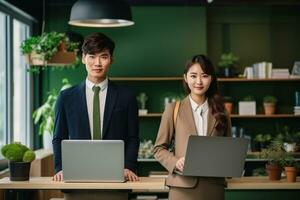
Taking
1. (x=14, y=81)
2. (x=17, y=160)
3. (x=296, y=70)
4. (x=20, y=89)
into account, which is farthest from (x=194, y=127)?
(x=296, y=70)

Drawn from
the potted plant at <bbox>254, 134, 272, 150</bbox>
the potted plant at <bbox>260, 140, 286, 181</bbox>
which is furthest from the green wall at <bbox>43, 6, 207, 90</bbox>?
the potted plant at <bbox>260, 140, 286, 181</bbox>

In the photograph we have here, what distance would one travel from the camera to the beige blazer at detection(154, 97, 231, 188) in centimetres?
332

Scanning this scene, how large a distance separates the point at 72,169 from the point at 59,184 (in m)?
0.13

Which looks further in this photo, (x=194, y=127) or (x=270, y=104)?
(x=270, y=104)

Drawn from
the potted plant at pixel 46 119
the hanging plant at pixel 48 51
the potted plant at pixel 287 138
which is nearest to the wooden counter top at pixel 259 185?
the hanging plant at pixel 48 51

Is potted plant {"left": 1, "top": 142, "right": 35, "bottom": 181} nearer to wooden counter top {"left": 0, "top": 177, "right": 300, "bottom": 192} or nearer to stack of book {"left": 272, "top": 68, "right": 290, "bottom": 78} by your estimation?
wooden counter top {"left": 0, "top": 177, "right": 300, "bottom": 192}

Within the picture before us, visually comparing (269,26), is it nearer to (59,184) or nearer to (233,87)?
(233,87)

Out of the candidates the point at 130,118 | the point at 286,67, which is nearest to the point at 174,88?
the point at 286,67

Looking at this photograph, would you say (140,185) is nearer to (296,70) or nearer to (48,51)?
(48,51)

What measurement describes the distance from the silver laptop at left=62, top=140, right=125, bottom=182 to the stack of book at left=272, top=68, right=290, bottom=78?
4927 millimetres

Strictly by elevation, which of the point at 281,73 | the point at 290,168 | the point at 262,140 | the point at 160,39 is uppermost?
the point at 160,39

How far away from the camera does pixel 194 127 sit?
3369 mm

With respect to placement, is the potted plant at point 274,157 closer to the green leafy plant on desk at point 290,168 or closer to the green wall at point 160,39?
the green leafy plant on desk at point 290,168

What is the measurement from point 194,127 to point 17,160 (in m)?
1.07
